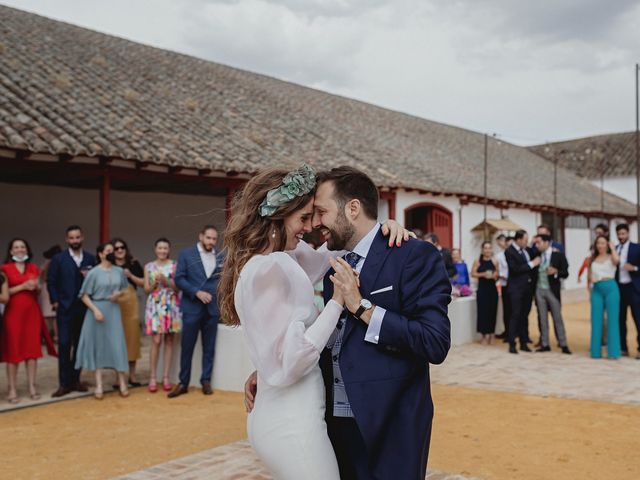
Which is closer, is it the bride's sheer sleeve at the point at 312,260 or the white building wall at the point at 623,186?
the bride's sheer sleeve at the point at 312,260

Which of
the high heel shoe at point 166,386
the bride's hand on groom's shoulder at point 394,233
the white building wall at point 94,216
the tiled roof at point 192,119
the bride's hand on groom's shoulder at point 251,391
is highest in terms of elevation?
the tiled roof at point 192,119

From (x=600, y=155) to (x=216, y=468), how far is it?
34.6 metres

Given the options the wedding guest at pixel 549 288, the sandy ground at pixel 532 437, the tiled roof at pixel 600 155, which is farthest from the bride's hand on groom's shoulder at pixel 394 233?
the tiled roof at pixel 600 155

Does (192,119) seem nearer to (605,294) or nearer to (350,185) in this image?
(605,294)

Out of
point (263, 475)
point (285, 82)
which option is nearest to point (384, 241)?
point (263, 475)

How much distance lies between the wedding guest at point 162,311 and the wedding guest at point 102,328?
368 millimetres

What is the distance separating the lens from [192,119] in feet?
43.2

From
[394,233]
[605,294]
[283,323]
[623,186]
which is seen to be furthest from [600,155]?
[283,323]

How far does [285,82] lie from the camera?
22.4 metres

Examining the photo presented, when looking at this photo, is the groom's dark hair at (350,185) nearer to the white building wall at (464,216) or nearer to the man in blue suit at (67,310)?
the man in blue suit at (67,310)

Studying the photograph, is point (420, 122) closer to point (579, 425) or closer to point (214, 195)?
point (214, 195)

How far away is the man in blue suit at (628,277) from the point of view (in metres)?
9.41

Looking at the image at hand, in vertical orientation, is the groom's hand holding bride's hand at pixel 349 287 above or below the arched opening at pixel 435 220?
below

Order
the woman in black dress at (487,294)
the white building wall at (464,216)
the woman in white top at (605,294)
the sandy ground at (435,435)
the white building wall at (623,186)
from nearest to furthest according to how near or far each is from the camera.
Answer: the sandy ground at (435,435) < the woman in white top at (605,294) < the woman in black dress at (487,294) < the white building wall at (464,216) < the white building wall at (623,186)
